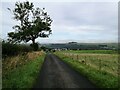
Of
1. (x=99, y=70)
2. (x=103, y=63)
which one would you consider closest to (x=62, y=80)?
(x=99, y=70)

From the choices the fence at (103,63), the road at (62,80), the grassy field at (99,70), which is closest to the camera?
the road at (62,80)

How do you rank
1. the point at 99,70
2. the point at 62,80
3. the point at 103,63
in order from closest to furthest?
1. the point at 62,80
2. the point at 99,70
3. the point at 103,63

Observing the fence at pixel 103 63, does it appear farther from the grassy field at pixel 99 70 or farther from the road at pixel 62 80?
the road at pixel 62 80

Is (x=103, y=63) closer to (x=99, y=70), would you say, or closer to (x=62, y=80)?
(x=99, y=70)

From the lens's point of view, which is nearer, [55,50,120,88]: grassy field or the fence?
[55,50,120,88]: grassy field

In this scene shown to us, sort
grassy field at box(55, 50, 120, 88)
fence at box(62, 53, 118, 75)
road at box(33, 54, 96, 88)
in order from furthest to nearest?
1. fence at box(62, 53, 118, 75)
2. grassy field at box(55, 50, 120, 88)
3. road at box(33, 54, 96, 88)

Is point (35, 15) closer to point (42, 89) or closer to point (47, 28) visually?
point (47, 28)

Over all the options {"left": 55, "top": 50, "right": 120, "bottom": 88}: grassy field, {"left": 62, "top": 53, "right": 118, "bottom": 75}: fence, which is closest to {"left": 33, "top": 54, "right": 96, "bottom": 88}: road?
{"left": 55, "top": 50, "right": 120, "bottom": 88}: grassy field

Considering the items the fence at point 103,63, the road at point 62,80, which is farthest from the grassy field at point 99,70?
the road at point 62,80

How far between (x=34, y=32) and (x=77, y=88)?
6128cm

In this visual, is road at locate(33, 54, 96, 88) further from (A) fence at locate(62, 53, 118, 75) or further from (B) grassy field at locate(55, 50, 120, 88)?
(A) fence at locate(62, 53, 118, 75)

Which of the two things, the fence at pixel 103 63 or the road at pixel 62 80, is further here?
the fence at pixel 103 63

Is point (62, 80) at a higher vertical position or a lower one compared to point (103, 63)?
higher

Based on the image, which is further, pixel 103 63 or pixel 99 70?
pixel 103 63
